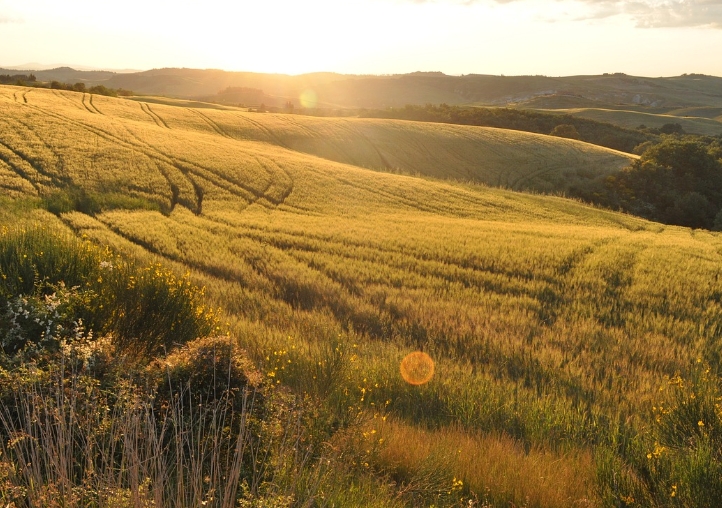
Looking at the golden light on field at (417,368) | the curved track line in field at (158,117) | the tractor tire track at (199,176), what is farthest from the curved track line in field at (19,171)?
the curved track line in field at (158,117)

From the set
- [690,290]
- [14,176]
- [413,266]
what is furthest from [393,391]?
[14,176]

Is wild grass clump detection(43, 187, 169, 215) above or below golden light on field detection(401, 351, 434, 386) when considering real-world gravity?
above

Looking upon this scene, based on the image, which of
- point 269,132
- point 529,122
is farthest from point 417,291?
point 529,122

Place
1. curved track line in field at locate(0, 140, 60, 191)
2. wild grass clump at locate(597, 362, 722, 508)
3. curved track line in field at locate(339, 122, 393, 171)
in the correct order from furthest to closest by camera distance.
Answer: curved track line in field at locate(339, 122, 393, 171)
curved track line in field at locate(0, 140, 60, 191)
wild grass clump at locate(597, 362, 722, 508)

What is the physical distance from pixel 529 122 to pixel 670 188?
42.6 m

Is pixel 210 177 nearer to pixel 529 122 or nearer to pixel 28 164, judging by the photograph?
pixel 28 164

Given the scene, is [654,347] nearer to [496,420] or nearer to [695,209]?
[496,420]

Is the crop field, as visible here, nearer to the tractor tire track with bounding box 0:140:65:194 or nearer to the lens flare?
the tractor tire track with bounding box 0:140:65:194

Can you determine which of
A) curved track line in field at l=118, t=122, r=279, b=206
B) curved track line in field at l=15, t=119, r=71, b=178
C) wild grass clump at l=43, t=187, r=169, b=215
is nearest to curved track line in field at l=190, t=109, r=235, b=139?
curved track line in field at l=118, t=122, r=279, b=206

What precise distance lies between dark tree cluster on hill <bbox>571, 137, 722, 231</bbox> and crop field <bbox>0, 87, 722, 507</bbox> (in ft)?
35.7

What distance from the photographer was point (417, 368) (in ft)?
23.8

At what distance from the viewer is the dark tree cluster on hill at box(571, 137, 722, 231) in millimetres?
37569

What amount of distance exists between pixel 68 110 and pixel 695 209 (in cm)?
4321

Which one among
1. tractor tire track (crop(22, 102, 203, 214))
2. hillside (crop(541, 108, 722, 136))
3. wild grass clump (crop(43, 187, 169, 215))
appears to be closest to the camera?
wild grass clump (crop(43, 187, 169, 215))
